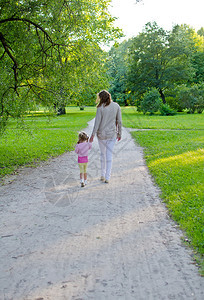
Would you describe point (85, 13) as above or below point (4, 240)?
above

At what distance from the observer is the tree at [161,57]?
1719 inches

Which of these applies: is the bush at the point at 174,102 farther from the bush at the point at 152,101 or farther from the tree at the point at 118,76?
the tree at the point at 118,76

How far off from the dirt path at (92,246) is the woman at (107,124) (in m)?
0.69

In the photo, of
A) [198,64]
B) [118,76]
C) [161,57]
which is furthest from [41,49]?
[118,76]

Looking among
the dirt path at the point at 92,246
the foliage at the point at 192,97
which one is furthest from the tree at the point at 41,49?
the foliage at the point at 192,97

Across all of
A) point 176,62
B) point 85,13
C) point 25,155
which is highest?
point 176,62

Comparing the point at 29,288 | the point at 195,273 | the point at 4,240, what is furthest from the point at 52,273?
the point at 195,273

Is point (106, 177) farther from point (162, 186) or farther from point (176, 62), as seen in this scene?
point (176, 62)

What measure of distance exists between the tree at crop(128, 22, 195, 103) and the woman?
37883mm

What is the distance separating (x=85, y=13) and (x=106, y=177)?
5215 mm

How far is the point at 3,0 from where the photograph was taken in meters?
8.08

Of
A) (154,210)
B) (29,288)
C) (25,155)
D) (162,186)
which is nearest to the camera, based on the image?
(29,288)

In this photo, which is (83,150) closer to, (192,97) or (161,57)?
(192,97)

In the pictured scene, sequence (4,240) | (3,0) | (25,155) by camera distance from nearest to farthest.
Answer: (4,240), (3,0), (25,155)
